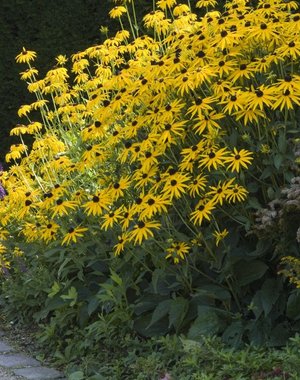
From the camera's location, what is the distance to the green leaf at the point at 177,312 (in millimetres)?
4547

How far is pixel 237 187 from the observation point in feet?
13.9

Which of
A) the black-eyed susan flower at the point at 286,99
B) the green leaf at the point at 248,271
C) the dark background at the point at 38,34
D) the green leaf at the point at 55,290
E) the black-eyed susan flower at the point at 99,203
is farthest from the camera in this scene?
the dark background at the point at 38,34

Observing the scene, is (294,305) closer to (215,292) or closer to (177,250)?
(215,292)

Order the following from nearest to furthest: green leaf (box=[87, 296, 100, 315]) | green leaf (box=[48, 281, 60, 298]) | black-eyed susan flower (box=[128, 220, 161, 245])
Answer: black-eyed susan flower (box=[128, 220, 161, 245]), green leaf (box=[87, 296, 100, 315]), green leaf (box=[48, 281, 60, 298])

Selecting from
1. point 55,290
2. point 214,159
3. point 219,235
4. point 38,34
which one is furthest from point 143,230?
point 38,34

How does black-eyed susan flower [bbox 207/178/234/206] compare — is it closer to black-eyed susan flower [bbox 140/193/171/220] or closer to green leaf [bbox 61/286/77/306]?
black-eyed susan flower [bbox 140/193/171/220]

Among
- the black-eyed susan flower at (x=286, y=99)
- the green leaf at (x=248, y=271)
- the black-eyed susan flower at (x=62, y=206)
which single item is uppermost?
the black-eyed susan flower at (x=286, y=99)

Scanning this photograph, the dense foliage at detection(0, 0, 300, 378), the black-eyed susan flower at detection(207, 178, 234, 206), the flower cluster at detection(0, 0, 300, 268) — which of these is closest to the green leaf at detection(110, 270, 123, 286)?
the dense foliage at detection(0, 0, 300, 378)

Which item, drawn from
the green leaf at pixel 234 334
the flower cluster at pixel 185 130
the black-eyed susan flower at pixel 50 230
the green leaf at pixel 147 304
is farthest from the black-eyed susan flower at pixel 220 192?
the black-eyed susan flower at pixel 50 230

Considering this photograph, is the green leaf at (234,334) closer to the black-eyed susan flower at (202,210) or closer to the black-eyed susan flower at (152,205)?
the black-eyed susan flower at (202,210)

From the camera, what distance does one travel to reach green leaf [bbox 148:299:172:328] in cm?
463

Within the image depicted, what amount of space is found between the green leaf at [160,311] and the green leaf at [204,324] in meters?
0.20

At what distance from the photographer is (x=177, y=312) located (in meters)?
4.56

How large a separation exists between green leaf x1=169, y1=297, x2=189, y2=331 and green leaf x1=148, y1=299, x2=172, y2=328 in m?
0.05
